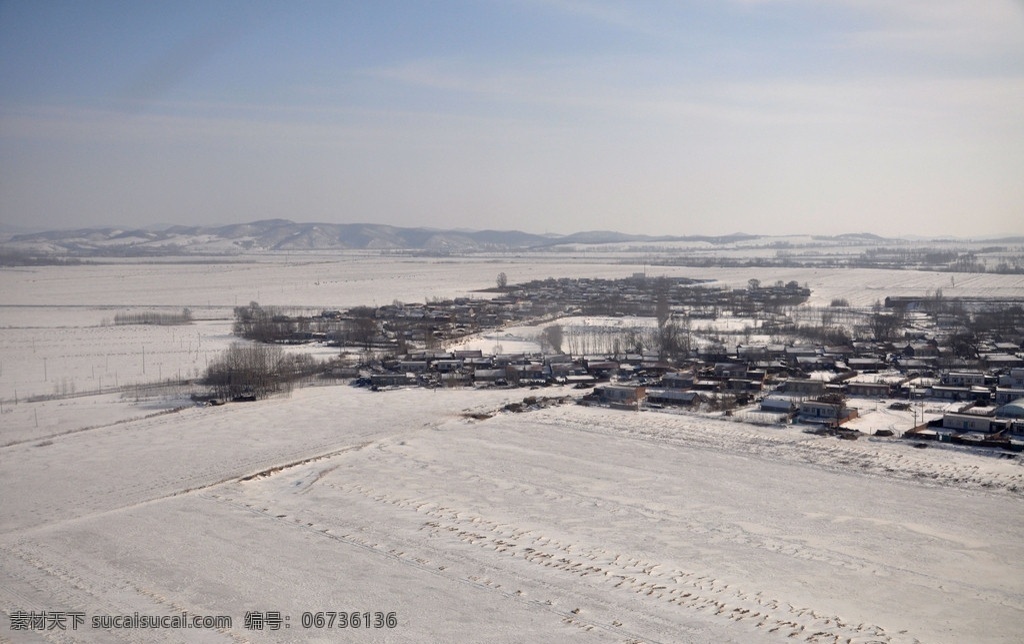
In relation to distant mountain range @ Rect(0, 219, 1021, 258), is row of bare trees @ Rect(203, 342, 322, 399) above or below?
below

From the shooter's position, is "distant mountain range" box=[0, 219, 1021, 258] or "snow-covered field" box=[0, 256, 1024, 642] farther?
"distant mountain range" box=[0, 219, 1021, 258]

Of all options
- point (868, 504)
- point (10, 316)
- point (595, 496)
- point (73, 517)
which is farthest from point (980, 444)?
point (10, 316)

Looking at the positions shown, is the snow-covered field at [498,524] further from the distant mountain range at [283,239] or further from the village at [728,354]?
the distant mountain range at [283,239]

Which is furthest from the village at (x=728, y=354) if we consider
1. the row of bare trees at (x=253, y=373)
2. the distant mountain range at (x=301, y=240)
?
the distant mountain range at (x=301, y=240)

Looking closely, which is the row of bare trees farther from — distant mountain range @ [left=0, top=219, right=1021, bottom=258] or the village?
distant mountain range @ [left=0, top=219, right=1021, bottom=258]

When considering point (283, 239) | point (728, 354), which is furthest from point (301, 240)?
point (728, 354)

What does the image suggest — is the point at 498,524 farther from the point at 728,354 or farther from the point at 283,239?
the point at 283,239

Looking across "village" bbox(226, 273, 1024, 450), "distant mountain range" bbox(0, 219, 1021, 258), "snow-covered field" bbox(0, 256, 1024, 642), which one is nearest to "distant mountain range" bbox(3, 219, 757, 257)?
"distant mountain range" bbox(0, 219, 1021, 258)

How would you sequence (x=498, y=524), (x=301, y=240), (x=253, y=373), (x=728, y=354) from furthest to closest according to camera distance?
(x=301, y=240)
(x=728, y=354)
(x=253, y=373)
(x=498, y=524)
